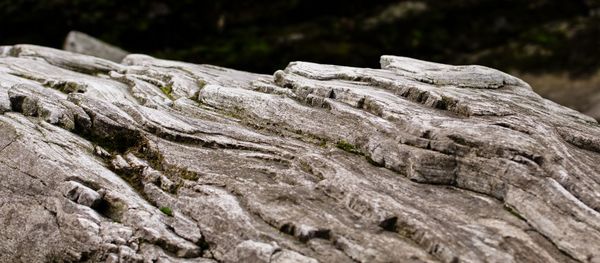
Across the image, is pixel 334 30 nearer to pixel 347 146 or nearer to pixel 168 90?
pixel 168 90

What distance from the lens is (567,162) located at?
39.1 ft

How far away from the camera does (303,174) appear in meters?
12.5

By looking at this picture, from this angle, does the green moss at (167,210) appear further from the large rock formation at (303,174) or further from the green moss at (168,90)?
the green moss at (168,90)

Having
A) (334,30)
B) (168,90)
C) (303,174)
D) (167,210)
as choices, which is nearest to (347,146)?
(303,174)

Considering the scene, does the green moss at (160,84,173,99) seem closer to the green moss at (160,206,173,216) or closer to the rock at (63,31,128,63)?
the green moss at (160,206,173,216)

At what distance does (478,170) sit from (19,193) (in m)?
8.92

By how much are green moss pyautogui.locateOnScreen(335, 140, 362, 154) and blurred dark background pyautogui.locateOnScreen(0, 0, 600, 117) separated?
24.0 metres

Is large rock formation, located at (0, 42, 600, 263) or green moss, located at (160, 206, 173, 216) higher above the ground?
large rock formation, located at (0, 42, 600, 263)

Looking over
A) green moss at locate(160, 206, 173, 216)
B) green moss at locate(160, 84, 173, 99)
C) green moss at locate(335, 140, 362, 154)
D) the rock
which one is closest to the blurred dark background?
the rock

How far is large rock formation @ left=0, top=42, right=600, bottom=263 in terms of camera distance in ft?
35.3

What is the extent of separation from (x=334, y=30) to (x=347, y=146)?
88.3 feet

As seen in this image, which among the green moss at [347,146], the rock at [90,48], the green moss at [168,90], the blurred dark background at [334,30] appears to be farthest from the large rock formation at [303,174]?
the blurred dark background at [334,30]

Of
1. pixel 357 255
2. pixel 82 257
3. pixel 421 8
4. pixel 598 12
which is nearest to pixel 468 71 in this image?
pixel 357 255

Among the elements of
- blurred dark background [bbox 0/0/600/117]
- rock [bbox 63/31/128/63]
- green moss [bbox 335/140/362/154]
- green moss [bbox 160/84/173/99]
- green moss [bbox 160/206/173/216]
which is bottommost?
green moss [bbox 160/206/173/216]
